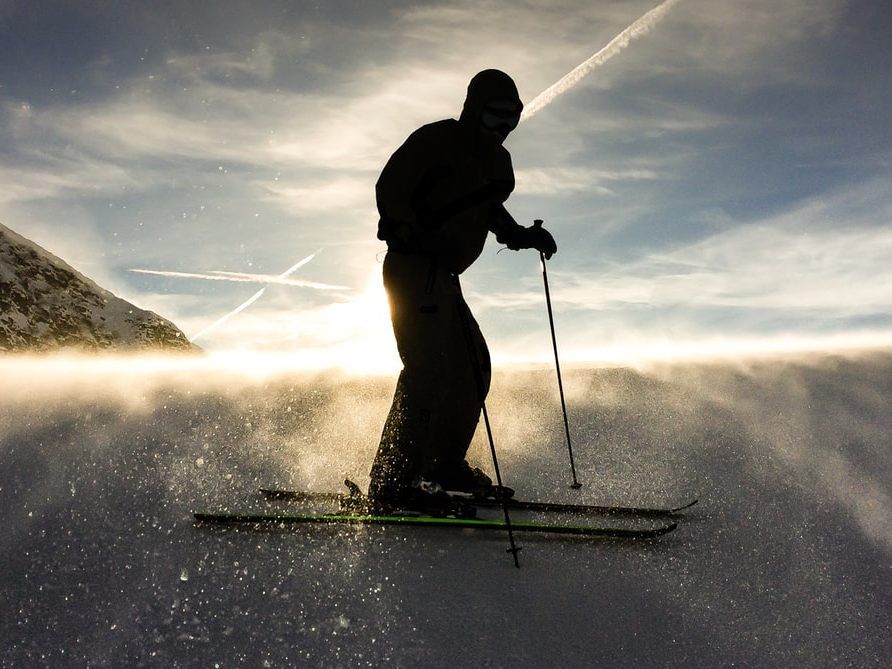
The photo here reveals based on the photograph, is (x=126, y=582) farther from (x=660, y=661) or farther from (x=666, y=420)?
(x=666, y=420)

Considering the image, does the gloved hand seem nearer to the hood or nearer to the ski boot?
the hood

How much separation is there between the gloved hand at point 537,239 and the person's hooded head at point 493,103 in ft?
2.68

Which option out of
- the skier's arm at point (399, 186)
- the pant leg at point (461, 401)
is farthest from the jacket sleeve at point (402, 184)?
the pant leg at point (461, 401)

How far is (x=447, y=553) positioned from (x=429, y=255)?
205 cm

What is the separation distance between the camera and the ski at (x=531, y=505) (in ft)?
14.7

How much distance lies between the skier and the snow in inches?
26.4

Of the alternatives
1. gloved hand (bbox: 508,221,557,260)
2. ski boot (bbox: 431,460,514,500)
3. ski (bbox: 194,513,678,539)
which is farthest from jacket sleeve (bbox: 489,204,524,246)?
ski (bbox: 194,513,678,539)

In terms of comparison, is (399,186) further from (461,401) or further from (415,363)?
(461,401)

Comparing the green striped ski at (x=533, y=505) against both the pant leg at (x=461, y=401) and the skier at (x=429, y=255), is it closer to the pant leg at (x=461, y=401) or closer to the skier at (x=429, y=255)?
the skier at (x=429, y=255)

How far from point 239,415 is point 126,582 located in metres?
4.04

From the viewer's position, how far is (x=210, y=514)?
165 inches

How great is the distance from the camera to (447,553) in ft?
12.2

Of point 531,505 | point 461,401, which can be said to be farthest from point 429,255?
point 531,505

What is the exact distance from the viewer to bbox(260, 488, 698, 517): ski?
4484mm
